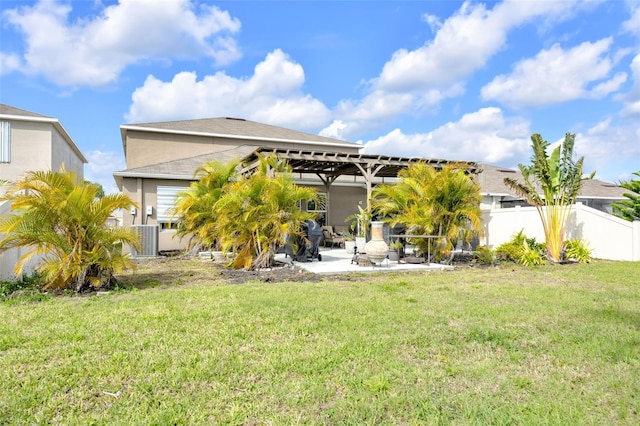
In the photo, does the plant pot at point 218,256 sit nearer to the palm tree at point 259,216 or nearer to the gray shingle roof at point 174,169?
the palm tree at point 259,216

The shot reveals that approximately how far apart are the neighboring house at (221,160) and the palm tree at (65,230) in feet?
18.8

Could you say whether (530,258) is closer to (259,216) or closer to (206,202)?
(259,216)

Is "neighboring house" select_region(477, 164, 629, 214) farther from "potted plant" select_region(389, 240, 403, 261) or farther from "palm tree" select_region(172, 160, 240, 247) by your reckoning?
"palm tree" select_region(172, 160, 240, 247)

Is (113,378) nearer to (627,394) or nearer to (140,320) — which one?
(140,320)

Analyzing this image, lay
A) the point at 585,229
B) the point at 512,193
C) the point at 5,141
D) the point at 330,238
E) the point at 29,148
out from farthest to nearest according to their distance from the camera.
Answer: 1. the point at 512,193
2. the point at 29,148
3. the point at 5,141
4. the point at 330,238
5. the point at 585,229

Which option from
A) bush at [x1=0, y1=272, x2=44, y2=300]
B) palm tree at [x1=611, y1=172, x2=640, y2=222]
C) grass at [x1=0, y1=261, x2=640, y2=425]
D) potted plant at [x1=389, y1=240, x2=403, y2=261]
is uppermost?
palm tree at [x1=611, y1=172, x2=640, y2=222]

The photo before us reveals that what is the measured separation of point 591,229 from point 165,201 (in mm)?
15739

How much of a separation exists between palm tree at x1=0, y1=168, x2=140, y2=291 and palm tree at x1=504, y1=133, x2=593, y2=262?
440 inches

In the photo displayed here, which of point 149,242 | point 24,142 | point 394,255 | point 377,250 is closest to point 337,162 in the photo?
point 394,255

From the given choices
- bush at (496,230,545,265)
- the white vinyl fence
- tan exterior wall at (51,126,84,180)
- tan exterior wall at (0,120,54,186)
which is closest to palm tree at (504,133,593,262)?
bush at (496,230,545,265)

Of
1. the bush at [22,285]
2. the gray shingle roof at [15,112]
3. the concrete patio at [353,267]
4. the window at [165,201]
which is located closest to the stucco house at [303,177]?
the window at [165,201]

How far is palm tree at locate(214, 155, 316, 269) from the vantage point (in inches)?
383

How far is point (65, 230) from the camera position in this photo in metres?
6.87

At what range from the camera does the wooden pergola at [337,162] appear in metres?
13.6
